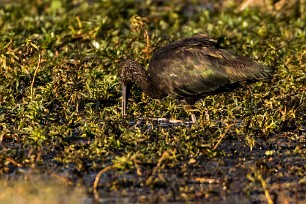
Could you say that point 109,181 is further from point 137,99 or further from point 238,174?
point 137,99

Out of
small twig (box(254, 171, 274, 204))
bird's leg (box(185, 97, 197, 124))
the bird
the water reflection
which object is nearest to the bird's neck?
the bird

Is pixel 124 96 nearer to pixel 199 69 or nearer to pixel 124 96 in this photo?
pixel 124 96

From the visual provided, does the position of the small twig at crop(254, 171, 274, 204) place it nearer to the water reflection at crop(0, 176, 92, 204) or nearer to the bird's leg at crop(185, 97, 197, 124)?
the water reflection at crop(0, 176, 92, 204)

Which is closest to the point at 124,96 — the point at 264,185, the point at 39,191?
the point at 39,191

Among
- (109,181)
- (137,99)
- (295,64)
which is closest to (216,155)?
(109,181)

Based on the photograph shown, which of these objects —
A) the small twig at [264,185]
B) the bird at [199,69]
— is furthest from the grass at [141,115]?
the bird at [199,69]

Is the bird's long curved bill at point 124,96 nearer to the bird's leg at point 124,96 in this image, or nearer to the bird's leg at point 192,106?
the bird's leg at point 124,96

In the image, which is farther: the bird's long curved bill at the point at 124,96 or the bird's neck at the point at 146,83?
the bird's neck at the point at 146,83

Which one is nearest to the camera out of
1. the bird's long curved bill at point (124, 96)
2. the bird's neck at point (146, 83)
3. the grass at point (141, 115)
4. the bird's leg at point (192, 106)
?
the grass at point (141, 115)
